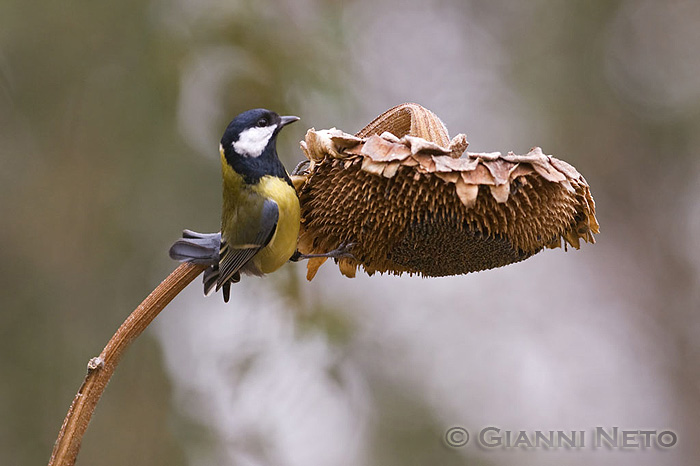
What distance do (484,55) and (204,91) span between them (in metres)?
2.56

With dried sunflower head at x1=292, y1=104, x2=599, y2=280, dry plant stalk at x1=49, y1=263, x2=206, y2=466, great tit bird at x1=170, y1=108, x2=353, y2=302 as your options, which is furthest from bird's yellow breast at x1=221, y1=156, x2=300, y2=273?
dry plant stalk at x1=49, y1=263, x2=206, y2=466

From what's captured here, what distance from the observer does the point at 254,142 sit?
2.62 metres

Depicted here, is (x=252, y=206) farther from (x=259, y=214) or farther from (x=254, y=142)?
(x=254, y=142)

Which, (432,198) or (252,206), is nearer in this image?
(432,198)

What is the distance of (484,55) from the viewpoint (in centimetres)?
617

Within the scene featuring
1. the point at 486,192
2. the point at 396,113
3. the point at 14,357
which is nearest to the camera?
Result: the point at 486,192

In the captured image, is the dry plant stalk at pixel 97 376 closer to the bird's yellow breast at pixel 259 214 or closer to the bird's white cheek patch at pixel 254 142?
the bird's yellow breast at pixel 259 214

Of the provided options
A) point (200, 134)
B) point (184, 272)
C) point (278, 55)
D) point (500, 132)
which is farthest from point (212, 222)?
point (184, 272)

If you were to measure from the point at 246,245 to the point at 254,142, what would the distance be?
363 mm

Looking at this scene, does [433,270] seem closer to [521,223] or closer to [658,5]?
[521,223]

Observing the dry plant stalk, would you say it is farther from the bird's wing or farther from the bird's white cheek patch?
the bird's white cheek patch

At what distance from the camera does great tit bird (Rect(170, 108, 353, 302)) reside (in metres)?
2.45

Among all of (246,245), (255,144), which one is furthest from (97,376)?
(255,144)

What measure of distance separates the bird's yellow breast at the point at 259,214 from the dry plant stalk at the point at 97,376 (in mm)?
537
